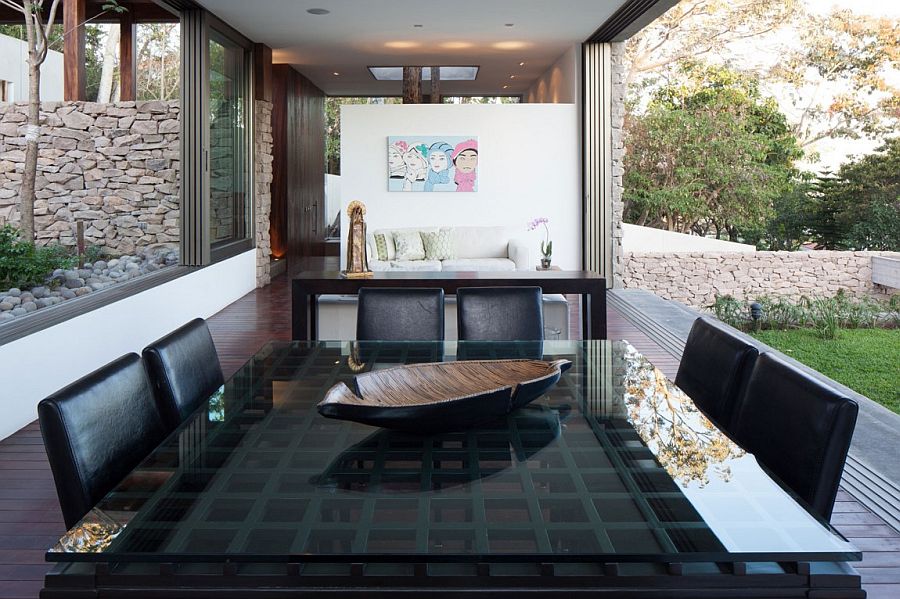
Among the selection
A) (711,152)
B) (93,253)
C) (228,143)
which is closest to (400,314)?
(93,253)

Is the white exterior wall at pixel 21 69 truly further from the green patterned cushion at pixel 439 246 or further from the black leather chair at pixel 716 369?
the black leather chair at pixel 716 369

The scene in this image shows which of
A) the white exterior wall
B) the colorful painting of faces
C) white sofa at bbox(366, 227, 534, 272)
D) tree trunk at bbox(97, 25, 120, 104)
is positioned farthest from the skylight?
the white exterior wall

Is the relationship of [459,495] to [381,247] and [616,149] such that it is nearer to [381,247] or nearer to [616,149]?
[381,247]

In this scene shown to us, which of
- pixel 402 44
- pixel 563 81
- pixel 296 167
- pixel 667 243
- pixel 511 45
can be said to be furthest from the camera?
pixel 667 243

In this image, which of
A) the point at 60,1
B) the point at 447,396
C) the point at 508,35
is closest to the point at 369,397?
the point at 447,396

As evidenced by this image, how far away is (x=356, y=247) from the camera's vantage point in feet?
17.0

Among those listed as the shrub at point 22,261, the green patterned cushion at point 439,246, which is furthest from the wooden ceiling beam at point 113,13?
the green patterned cushion at point 439,246

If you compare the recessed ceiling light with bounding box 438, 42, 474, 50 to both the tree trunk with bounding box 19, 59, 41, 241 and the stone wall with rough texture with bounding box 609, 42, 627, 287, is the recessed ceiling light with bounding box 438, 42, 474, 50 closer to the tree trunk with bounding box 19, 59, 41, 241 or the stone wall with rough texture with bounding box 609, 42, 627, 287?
the stone wall with rough texture with bounding box 609, 42, 627, 287

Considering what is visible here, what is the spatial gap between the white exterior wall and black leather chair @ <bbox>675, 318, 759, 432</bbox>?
14.3 ft

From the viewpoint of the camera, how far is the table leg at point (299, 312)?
512 cm

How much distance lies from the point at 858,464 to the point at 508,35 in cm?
667

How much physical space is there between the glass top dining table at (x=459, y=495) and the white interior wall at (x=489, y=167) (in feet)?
25.3

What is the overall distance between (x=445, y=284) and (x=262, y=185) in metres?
5.74

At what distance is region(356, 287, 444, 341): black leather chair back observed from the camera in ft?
12.3
